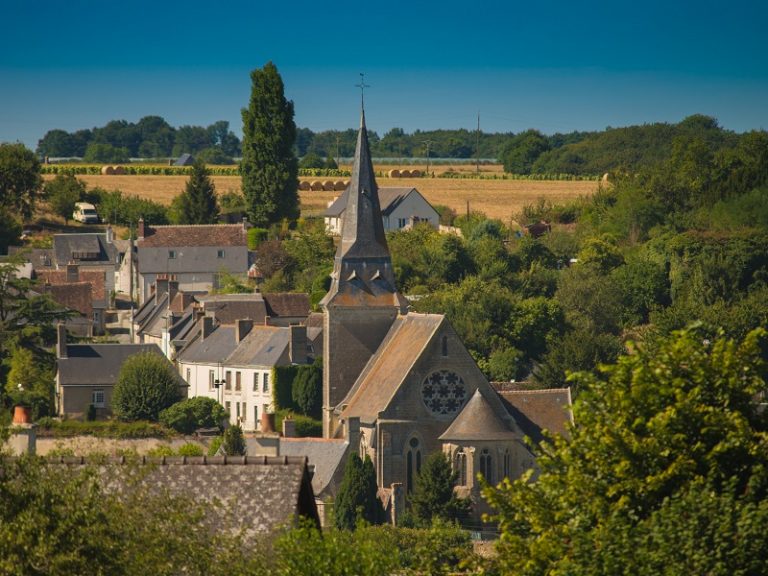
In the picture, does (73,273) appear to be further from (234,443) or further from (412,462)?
(412,462)

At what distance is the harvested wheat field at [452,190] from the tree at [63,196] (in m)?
7.52

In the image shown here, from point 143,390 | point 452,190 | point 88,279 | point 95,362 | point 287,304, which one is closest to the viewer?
point 143,390

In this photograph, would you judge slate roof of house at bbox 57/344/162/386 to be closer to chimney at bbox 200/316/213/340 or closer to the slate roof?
chimney at bbox 200/316/213/340

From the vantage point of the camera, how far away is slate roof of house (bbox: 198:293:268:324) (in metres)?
83.8

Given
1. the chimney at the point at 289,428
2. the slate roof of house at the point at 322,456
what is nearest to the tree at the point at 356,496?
the slate roof of house at the point at 322,456

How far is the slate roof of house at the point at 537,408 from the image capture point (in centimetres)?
6338

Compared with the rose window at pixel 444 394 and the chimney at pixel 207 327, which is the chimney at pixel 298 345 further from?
the rose window at pixel 444 394

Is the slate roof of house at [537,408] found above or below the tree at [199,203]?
below

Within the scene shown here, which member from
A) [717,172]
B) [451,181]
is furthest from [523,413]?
[451,181]

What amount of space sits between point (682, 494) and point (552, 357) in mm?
48903

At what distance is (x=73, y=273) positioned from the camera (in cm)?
9981

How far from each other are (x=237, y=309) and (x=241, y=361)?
31.1 ft

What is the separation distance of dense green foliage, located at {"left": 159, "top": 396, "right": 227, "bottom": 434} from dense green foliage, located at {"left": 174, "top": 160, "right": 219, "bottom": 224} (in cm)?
3959

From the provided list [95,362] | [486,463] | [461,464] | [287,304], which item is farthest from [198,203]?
[486,463]
